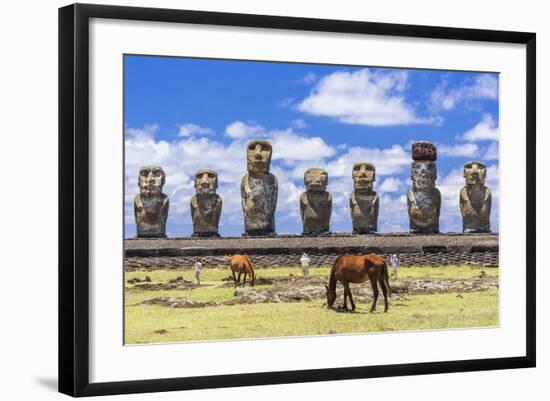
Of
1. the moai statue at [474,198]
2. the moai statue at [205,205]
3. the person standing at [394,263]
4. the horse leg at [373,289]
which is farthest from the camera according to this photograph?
the moai statue at [474,198]

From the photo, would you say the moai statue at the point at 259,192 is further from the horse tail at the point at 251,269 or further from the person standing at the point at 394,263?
the person standing at the point at 394,263

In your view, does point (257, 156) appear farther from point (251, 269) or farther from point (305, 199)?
point (251, 269)

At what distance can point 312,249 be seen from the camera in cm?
891

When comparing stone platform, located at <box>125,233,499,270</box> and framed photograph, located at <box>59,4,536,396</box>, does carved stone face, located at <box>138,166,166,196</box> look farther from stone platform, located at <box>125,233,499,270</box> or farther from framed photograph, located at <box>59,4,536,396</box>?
stone platform, located at <box>125,233,499,270</box>

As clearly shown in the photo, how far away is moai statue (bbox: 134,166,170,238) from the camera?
827 cm

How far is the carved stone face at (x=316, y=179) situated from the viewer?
8.79m

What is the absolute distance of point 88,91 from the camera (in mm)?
8055

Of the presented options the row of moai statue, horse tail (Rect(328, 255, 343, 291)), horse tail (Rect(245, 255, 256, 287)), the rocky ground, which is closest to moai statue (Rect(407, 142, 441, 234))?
the row of moai statue

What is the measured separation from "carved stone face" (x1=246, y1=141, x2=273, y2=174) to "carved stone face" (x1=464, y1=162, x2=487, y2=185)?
1767 millimetres

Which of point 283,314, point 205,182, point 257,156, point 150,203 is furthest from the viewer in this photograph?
point 283,314

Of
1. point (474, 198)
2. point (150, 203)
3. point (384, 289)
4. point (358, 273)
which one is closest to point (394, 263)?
point (384, 289)

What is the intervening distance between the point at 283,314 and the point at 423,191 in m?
1.54

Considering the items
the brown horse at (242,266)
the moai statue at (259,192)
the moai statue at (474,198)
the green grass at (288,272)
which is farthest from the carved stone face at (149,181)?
the moai statue at (474,198)

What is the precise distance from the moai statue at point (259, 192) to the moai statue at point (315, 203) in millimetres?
245
